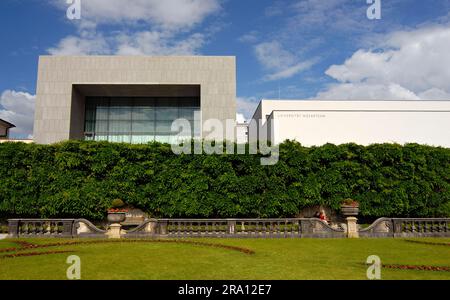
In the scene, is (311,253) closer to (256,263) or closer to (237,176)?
(256,263)

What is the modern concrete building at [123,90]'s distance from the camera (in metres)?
36.1

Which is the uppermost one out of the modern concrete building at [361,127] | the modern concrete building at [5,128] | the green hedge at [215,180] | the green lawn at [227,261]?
the modern concrete building at [5,128]

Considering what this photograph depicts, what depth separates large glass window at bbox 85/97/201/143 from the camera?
39.5 meters

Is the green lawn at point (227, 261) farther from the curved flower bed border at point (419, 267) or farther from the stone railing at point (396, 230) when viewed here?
the stone railing at point (396, 230)

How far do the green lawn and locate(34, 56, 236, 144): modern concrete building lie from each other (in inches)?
934

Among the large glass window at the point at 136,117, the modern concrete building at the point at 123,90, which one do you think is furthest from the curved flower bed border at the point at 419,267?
the large glass window at the point at 136,117

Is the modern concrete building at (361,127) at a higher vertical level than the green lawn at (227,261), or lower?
higher

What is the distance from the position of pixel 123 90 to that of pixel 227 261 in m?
31.2

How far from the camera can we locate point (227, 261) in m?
10.2

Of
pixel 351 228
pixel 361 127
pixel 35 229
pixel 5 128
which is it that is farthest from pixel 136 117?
pixel 351 228

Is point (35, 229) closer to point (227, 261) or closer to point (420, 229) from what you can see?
point (227, 261)

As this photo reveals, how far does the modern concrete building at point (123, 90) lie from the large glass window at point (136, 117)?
0.33ft
